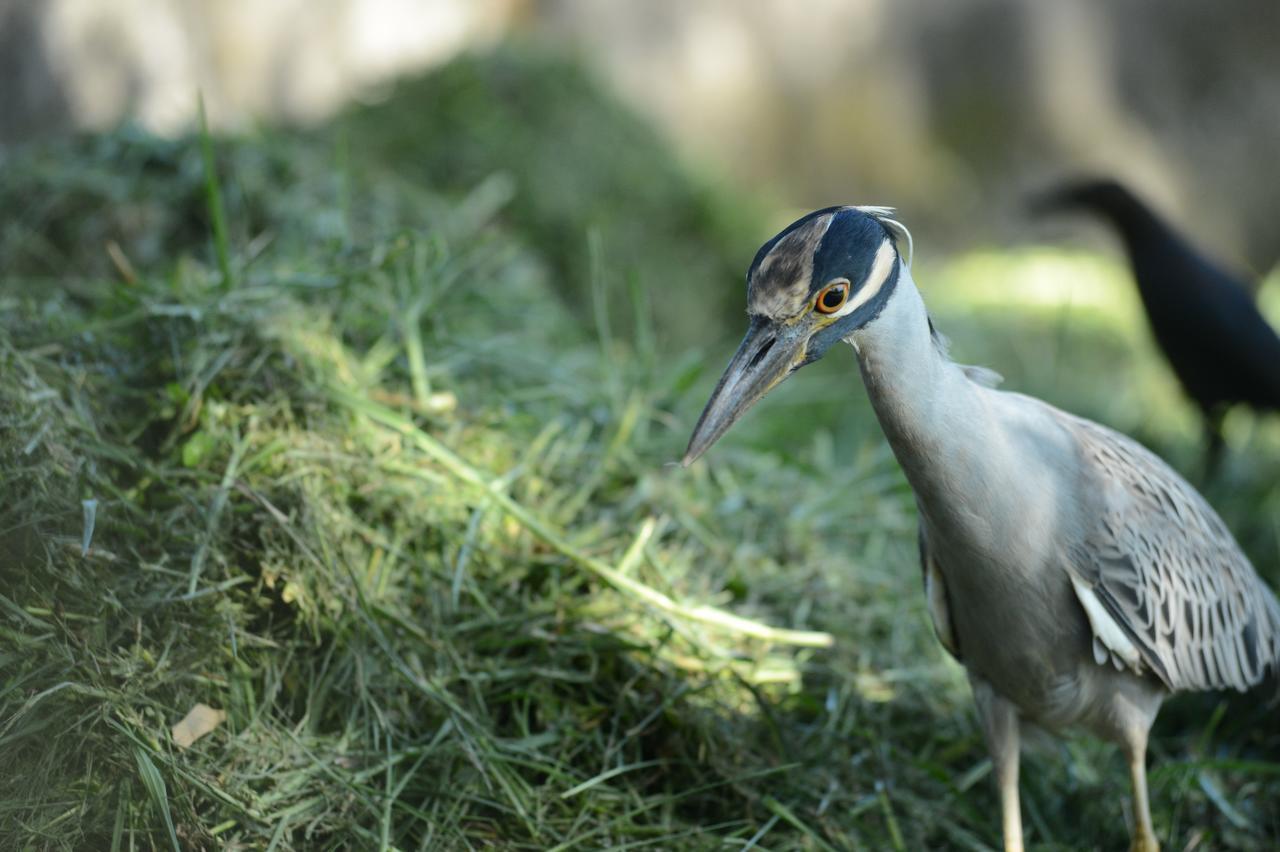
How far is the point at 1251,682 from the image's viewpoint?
2.11 m

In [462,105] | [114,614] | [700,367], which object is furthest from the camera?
[462,105]

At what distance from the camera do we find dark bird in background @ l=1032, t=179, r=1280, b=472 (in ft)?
10.6

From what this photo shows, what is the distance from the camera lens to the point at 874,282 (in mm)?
1510

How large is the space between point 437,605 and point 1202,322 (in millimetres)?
2339

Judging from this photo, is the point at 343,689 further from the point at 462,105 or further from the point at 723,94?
the point at 723,94

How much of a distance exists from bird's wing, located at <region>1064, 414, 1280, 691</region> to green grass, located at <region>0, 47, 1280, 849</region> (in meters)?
0.24

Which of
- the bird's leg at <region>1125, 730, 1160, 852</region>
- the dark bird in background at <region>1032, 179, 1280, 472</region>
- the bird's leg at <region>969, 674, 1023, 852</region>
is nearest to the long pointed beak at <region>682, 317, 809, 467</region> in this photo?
the bird's leg at <region>969, 674, 1023, 852</region>

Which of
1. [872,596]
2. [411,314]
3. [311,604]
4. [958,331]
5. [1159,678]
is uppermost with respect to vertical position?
[411,314]

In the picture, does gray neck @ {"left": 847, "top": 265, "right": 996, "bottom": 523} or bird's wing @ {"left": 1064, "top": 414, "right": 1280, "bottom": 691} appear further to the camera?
bird's wing @ {"left": 1064, "top": 414, "right": 1280, "bottom": 691}

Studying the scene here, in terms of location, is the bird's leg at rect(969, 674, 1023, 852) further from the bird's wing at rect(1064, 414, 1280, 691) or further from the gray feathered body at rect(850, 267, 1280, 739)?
the bird's wing at rect(1064, 414, 1280, 691)

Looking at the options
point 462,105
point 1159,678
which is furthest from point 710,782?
point 462,105

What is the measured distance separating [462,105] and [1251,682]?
118 inches

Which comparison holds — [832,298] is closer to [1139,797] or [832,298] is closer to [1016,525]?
[1016,525]

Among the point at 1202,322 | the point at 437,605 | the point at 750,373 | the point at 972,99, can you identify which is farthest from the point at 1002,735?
the point at 972,99
